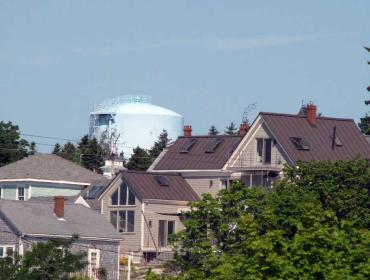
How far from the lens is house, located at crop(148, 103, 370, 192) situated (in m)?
74.8

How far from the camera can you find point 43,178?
90.8 meters

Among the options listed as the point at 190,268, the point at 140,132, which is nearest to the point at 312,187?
the point at 190,268

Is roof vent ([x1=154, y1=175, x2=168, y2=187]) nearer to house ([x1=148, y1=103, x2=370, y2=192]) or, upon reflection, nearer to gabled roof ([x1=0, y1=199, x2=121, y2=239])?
house ([x1=148, y1=103, x2=370, y2=192])

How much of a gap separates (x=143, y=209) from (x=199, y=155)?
6115 mm

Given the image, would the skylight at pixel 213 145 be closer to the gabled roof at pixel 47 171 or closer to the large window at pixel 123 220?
the large window at pixel 123 220

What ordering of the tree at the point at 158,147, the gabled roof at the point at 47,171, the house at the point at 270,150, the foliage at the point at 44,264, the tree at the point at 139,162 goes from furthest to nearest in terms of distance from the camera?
the tree at the point at 158,147 → the tree at the point at 139,162 → the gabled roof at the point at 47,171 → the house at the point at 270,150 → the foliage at the point at 44,264

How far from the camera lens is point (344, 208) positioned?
180 ft

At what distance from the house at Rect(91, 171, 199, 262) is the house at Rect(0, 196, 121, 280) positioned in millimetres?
6987

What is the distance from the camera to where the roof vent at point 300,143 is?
7469 centimetres

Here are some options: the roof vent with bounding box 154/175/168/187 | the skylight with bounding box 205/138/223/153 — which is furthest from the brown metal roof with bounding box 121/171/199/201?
the skylight with bounding box 205/138/223/153

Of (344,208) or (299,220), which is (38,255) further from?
(344,208)

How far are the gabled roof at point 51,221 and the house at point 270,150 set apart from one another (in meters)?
10.7

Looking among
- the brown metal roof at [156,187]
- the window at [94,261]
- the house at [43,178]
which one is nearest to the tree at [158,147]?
the house at [43,178]

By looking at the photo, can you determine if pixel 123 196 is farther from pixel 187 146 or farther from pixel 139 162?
pixel 139 162
